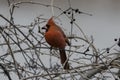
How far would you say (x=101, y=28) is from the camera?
387 centimetres

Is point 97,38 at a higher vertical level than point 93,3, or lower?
lower

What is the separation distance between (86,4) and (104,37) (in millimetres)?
870

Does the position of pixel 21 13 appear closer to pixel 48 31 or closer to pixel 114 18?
pixel 114 18

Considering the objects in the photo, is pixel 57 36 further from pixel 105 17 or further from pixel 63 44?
pixel 105 17

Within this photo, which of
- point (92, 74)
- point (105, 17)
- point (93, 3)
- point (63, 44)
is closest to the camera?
point (92, 74)

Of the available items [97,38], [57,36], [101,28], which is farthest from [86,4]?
[57,36]

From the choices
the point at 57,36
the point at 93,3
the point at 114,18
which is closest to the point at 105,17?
the point at 114,18

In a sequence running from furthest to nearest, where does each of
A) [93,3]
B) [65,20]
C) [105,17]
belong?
[93,3] < [105,17] < [65,20]

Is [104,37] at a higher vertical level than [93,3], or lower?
lower

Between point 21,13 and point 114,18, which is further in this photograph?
point 114,18

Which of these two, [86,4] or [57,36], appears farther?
[86,4]

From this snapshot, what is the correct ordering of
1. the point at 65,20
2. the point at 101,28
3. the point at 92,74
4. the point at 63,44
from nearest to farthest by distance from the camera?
the point at 92,74 < the point at 63,44 < the point at 65,20 < the point at 101,28

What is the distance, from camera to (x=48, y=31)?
59.8 inches

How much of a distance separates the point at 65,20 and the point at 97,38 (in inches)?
14.1
